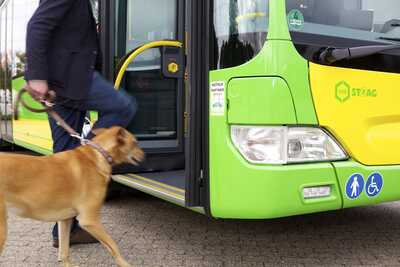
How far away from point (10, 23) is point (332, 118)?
6228mm

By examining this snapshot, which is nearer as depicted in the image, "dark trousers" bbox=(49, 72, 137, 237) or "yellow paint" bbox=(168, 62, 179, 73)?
"dark trousers" bbox=(49, 72, 137, 237)

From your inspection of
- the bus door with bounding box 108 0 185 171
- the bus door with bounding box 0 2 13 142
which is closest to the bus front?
the bus door with bounding box 108 0 185 171

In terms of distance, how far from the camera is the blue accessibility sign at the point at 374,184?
3.10 meters

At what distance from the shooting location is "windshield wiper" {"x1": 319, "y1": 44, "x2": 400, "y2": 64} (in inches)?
114

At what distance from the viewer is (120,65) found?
4.48 metres

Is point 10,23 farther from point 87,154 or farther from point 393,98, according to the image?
point 393,98

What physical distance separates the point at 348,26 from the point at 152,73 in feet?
7.90

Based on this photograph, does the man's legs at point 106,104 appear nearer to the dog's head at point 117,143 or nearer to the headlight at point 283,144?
the dog's head at point 117,143

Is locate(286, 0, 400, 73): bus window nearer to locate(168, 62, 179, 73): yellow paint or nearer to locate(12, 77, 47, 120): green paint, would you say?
locate(168, 62, 179, 73): yellow paint

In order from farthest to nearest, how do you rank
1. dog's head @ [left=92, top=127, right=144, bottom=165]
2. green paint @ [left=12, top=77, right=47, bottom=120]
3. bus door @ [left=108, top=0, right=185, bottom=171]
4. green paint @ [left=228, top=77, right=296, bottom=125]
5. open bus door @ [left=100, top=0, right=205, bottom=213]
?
green paint @ [left=12, top=77, right=47, bottom=120], bus door @ [left=108, top=0, right=185, bottom=171], open bus door @ [left=100, top=0, right=205, bottom=213], dog's head @ [left=92, top=127, right=144, bottom=165], green paint @ [left=228, top=77, right=296, bottom=125]

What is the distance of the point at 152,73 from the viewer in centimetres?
502

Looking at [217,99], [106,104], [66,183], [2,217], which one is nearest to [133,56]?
[106,104]

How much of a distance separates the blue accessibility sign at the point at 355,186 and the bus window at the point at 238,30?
99 cm

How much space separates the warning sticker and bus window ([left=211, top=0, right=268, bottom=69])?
0.38ft
